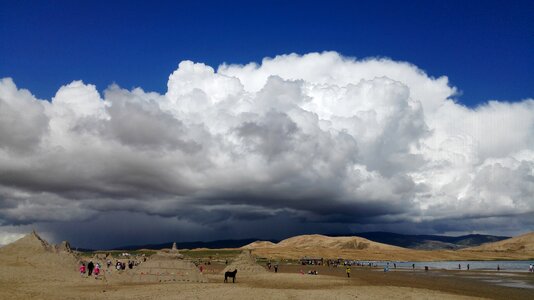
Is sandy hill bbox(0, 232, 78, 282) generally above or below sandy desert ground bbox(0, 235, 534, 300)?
above

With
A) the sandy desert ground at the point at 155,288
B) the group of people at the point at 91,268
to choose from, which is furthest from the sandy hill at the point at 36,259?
the group of people at the point at 91,268

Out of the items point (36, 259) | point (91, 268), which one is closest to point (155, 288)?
point (91, 268)

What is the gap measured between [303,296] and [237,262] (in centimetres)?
3441

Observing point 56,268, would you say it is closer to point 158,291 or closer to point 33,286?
point 33,286

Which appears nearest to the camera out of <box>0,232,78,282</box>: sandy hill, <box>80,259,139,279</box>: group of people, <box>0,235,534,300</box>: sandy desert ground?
<box>0,235,534,300</box>: sandy desert ground

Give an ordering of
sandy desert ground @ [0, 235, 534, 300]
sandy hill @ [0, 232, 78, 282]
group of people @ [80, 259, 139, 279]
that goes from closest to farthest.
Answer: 1. sandy desert ground @ [0, 235, 534, 300]
2. group of people @ [80, 259, 139, 279]
3. sandy hill @ [0, 232, 78, 282]

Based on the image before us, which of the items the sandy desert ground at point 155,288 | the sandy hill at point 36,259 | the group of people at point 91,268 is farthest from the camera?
the sandy hill at point 36,259

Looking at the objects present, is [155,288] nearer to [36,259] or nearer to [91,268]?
[91,268]

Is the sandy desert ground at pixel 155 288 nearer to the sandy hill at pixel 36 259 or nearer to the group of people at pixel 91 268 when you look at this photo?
the sandy hill at pixel 36 259

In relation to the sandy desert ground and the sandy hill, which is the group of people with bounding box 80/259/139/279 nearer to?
the sandy desert ground

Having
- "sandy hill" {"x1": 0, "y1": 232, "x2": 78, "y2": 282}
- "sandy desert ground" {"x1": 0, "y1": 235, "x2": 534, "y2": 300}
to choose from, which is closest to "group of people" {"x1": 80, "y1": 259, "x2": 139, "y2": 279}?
"sandy desert ground" {"x1": 0, "y1": 235, "x2": 534, "y2": 300}

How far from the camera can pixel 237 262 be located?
2862 inches

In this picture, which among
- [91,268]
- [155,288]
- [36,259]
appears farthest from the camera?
[36,259]

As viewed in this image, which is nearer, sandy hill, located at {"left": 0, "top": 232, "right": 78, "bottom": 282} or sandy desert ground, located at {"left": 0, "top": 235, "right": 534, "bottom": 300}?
sandy desert ground, located at {"left": 0, "top": 235, "right": 534, "bottom": 300}
